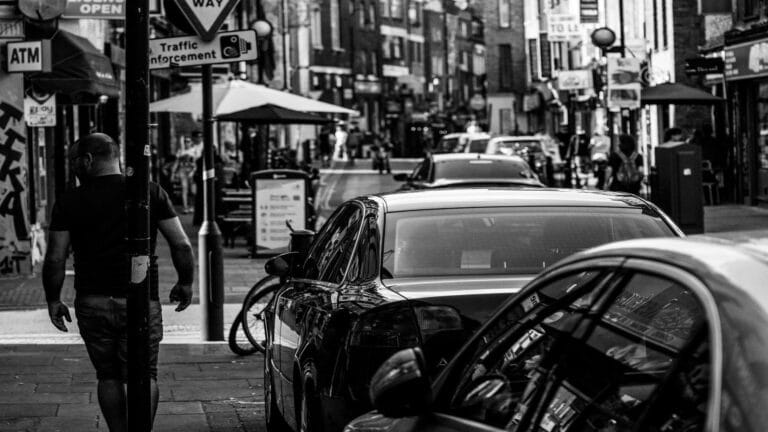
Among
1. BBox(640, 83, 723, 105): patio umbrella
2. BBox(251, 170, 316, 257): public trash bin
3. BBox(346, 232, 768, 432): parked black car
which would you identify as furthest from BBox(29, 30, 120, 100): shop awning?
BBox(346, 232, 768, 432): parked black car

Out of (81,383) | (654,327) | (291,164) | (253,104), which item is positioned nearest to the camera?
(654,327)

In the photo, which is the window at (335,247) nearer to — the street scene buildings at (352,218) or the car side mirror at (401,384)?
the street scene buildings at (352,218)

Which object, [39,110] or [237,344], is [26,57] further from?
[237,344]

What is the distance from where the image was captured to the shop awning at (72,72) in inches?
806

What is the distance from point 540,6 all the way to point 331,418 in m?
63.5

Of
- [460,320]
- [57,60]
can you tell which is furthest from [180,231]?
[57,60]

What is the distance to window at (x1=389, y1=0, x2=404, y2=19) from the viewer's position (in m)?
108

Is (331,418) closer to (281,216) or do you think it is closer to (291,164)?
(281,216)

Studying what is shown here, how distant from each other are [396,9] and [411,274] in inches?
4054

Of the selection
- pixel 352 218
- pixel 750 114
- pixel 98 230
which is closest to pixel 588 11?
pixel 750 114

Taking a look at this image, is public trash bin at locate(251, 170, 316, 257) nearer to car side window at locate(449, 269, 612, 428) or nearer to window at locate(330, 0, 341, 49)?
car side window at locate(449, 269, 612, 428)

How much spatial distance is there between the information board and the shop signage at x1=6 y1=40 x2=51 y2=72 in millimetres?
4529

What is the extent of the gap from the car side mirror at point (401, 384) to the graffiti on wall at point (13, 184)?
52.3 feet

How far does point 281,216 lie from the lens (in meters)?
21.9
